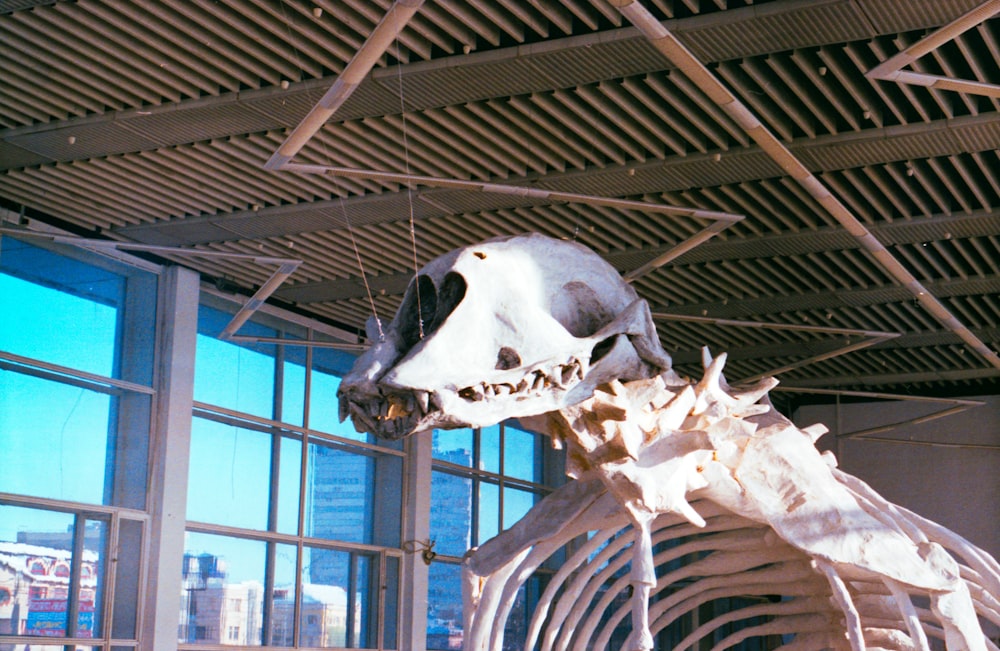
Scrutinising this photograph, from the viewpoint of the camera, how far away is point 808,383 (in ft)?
67.7

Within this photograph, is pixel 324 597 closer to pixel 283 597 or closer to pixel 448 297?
pixel 283 597

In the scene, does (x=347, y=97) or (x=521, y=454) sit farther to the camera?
(x=521, y=454)

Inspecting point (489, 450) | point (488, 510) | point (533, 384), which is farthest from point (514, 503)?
point (533, 384)

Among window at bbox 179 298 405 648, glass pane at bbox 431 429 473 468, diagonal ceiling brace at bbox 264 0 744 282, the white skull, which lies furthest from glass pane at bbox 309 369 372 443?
the white skull

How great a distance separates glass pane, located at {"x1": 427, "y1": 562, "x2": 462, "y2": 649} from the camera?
19.0 m

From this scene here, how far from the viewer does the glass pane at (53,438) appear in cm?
1298

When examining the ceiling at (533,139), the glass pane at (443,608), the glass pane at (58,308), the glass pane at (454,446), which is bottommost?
the glass pane at (443,608)

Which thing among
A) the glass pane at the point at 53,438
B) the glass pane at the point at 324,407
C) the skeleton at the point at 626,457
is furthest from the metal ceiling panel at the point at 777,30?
the glass pane at the point at 324,407

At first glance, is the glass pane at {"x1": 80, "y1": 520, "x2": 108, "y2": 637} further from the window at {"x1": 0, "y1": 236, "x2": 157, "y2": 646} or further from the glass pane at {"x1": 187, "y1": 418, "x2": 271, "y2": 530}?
the glass pane at {"x1": 187, "y1": 418, "x2": 271, "y2": 530}

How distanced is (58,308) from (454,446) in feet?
24.6

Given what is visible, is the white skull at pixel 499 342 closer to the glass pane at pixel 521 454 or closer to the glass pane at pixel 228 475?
the glass pane at pixel 228 475

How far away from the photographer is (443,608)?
1917 centimetres

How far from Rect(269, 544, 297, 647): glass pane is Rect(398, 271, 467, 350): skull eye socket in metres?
11.9

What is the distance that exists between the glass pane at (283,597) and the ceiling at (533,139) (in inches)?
130
